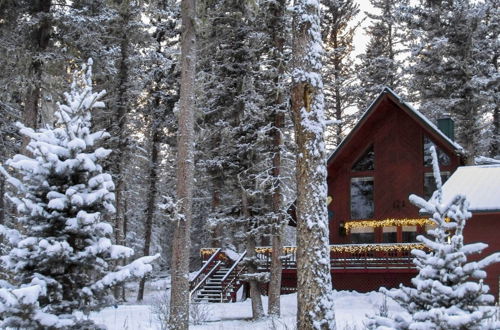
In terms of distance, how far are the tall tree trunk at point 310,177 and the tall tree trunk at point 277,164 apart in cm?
690

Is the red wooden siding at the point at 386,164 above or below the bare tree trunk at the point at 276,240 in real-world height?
above

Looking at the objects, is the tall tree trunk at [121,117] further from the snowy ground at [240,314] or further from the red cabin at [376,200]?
the snowy ground at [240,314]

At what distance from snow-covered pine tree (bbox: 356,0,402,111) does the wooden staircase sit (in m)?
14.0

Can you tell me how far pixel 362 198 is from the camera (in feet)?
82.3

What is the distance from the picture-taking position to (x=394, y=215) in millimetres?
24109

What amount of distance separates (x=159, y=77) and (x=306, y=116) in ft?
60.0

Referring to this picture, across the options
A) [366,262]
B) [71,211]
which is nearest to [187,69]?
[71,211]

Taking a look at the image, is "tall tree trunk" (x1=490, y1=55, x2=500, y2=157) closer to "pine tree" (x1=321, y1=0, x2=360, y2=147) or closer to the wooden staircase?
"pine tree" (x1=321, y1=0, x2=360, y2=147)

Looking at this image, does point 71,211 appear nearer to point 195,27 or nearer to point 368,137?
point 195,27

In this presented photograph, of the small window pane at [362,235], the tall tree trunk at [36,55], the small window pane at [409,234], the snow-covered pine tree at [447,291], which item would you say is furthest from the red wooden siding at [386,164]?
the snow-covered pine tree at [447,291]

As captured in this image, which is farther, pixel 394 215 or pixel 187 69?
pixel 394 215

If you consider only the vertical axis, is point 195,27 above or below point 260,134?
above

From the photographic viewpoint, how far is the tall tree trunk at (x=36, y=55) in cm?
1405

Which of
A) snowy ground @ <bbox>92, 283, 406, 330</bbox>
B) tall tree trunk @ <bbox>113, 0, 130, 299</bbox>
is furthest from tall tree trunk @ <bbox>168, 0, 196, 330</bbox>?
tall tree trunk @ <bbox>113, 0, 130, 299</bbox>
